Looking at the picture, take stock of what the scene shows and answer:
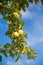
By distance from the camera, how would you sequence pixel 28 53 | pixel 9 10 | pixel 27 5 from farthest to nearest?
pixel 27 5, pixel 9 10, pixel 28 53

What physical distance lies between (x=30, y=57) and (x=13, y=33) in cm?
74

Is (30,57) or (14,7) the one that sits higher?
(14,7)

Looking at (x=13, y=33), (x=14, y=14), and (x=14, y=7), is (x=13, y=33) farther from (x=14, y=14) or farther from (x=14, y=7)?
(x=14, y=7)

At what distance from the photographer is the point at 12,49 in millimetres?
6836

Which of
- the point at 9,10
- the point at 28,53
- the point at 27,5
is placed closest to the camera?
the point at 28,53

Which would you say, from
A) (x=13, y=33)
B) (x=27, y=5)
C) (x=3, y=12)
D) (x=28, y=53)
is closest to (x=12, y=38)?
(x=13, y=33)

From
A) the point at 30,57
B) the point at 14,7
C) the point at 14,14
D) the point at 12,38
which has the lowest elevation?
the point at 30,57

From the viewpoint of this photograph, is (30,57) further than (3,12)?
No

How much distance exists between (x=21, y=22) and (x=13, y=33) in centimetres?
36

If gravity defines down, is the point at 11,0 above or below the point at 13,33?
above

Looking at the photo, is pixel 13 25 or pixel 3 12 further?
pixel 3 12

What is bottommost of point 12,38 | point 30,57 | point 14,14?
point 30,57

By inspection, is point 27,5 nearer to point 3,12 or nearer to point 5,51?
point 3,12

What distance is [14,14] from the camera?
23.5ft
